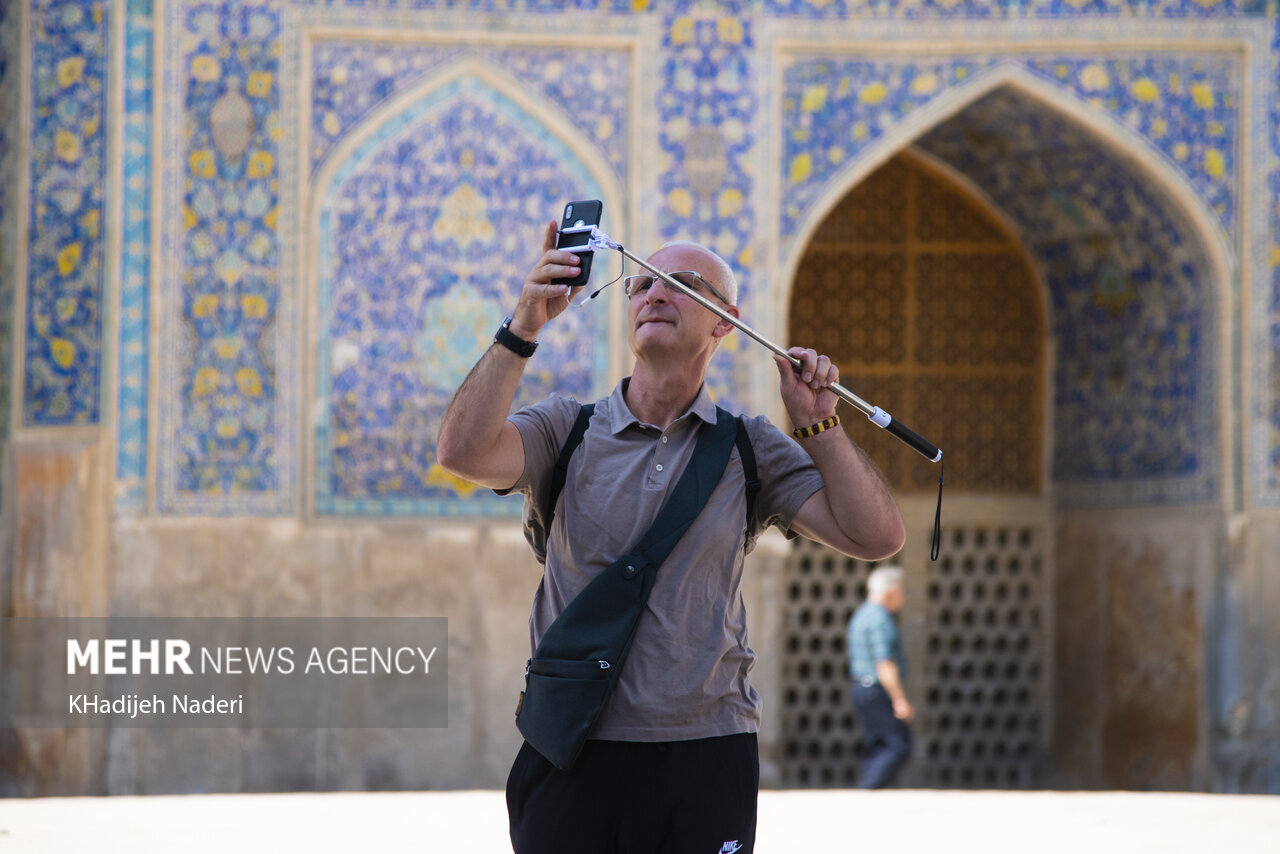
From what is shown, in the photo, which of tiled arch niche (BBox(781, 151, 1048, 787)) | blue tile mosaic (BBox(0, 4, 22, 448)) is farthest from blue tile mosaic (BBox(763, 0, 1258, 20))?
blue tile mosaic (BBox(0, 4, 22, 448))

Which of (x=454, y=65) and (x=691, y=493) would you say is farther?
(x=454, y=65)

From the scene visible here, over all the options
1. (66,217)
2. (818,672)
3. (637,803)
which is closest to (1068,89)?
(818,672)

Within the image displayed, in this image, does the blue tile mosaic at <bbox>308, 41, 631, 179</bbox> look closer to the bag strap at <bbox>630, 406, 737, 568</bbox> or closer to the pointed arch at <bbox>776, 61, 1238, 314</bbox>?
the pointed arch at <bbox>776, 61, 1238, 314</bbox>

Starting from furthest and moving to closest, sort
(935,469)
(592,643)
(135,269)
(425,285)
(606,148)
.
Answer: (935,469) → (606,148) → (425,285) → (135,269) → (592,643)

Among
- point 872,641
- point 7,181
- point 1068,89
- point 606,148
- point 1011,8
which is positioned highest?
point 1011,8

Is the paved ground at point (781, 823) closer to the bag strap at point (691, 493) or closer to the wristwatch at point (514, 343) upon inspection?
the bag strap at point (691, 493)

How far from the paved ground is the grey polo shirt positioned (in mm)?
2573

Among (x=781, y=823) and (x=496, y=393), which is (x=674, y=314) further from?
(x=781, y=823)

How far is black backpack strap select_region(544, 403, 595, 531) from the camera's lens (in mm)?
2330

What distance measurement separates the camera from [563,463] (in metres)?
2.34

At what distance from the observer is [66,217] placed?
7285mm

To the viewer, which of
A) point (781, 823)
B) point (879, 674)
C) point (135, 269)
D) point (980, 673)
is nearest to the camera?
point (781, 823)

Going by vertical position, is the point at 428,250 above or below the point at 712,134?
below

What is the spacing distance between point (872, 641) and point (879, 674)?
0.47 ft
